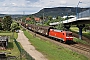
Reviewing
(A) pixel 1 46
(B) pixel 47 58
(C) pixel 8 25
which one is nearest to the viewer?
(B) pixel 47 58

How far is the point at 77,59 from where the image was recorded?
116 feet

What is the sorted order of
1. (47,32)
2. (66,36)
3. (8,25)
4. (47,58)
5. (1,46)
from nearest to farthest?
(47,58) → (1,46) → (66,36) → (47,32) → (8,25)

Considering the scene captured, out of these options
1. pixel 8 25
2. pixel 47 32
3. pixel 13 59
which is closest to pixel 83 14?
pixel 47 32

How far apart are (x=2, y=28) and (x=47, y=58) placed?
309ft

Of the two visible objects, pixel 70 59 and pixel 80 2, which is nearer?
pixel 70 59

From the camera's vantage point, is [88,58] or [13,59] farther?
[88,58]

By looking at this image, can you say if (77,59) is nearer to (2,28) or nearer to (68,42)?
(68,42)

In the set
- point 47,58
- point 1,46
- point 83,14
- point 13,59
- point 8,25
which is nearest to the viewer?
point 13,59

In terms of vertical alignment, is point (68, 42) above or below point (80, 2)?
below

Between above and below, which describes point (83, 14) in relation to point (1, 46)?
above

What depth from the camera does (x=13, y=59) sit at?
33.9 m

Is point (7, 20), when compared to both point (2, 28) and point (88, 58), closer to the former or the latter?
point (2, 28)

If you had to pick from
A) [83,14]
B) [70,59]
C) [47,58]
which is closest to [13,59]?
[47,58]

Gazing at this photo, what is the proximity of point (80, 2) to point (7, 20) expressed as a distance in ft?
223
